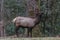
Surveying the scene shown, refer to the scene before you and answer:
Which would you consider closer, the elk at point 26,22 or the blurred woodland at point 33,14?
the elk at point 26,22

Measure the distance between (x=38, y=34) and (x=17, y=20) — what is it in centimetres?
159

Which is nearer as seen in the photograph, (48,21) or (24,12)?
(48,21)

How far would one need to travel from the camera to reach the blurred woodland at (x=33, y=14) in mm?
11516

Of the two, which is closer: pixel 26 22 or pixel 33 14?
pixel 26 22

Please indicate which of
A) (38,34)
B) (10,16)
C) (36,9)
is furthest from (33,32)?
(10,16)

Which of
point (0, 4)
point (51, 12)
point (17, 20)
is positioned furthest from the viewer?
point (0, 4)

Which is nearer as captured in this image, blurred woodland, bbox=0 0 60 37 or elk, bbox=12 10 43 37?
elk, bbox=12 10 43 37

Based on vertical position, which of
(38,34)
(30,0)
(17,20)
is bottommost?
(38,34)

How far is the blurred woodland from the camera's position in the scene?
11.5 meters

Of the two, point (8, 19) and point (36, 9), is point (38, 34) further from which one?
point (8, 19)

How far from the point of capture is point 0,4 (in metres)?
13.1

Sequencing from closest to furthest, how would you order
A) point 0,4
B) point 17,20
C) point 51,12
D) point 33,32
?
point 17,20
point 33,32
point 51,12
point 0,4

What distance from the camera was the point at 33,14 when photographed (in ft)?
37.1

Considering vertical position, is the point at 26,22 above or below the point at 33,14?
below
